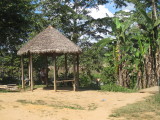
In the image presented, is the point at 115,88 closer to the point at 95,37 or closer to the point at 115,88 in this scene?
the point at 115,88

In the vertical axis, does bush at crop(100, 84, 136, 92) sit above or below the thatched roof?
below

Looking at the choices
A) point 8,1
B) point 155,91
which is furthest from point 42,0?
point 155,91

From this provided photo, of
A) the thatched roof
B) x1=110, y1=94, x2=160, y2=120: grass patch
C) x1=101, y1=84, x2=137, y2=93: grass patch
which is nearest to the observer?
x1=110, y1=94, x2=160, y2=120: grass patch

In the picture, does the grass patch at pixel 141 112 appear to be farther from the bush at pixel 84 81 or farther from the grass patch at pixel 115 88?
the bush at pixel 84 81

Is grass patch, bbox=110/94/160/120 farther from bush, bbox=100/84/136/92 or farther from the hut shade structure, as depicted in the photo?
the hut shade structure

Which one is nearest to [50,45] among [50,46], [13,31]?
[50,46]

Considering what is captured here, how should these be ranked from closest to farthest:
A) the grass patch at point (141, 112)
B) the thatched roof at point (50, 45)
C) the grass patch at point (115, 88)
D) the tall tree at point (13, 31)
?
the grass patch at point (141, 112) → the thatched roof at point (50, 45) → the grass patch at point (115, 88) → the tall tree at point (13, 31)

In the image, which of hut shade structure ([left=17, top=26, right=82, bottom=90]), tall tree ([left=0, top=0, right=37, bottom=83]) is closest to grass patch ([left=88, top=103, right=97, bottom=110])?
hut shade structure ([left=17, top=26, right=82, bottom=90])

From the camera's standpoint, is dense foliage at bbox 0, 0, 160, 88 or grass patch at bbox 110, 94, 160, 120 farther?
dense foliage at bbox 0, 0, 160, 88

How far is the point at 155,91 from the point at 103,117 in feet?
19.6

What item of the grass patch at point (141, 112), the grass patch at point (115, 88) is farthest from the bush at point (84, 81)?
the grass patch at point (141, 112)

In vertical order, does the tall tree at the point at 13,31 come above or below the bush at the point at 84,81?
above

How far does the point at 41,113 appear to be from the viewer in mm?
7855

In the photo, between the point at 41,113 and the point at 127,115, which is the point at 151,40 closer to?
the point at 127,115
